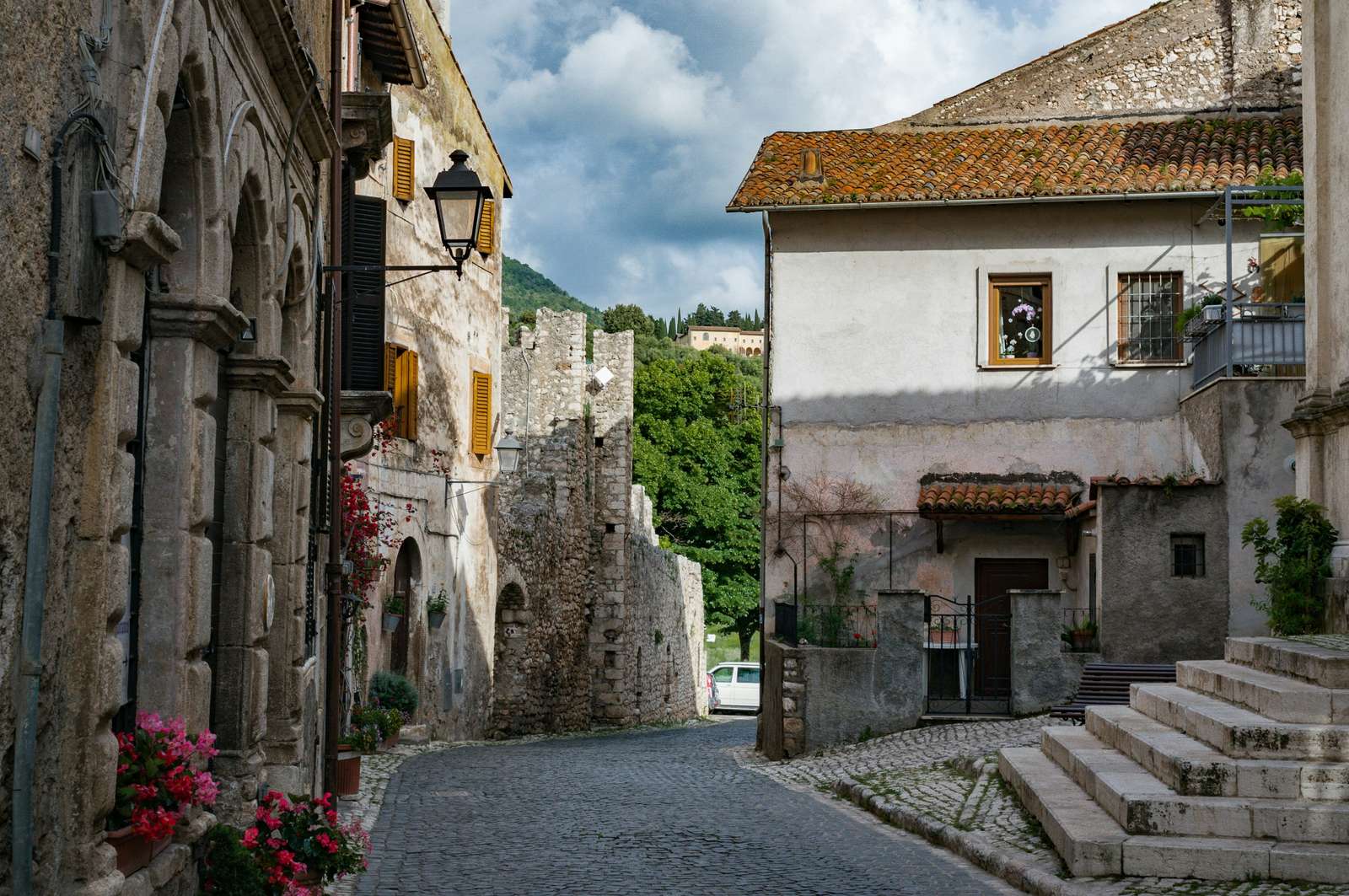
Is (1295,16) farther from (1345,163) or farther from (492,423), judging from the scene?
(492,423)

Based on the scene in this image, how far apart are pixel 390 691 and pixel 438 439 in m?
4.73

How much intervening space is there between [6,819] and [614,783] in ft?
32.6

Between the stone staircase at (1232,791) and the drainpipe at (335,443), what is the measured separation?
501 centimetres

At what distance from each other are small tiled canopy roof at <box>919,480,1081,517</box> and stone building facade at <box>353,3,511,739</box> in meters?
6.72

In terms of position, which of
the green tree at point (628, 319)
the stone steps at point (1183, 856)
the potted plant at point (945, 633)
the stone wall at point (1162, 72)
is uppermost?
the green tree at point (628, 319)

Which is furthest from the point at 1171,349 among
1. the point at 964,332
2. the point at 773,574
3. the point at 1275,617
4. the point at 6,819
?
the point at 6,819

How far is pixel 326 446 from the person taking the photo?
11.1 metres

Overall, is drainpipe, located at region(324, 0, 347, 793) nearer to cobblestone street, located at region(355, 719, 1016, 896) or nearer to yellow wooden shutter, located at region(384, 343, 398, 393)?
cobblestone street, located at region(355, 719, 1016, 896)

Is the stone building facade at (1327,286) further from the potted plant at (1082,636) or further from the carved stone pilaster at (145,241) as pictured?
the carved stone pilaster at (145,241)

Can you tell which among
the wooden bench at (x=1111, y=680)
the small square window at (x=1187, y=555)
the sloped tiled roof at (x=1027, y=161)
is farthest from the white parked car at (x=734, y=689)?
the wooden bench at (x=1111, y=680)

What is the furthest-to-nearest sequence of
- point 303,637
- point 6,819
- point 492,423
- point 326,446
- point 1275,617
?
point 492,423
point 1275,617
point 326,446
point 303,637
point 6,819

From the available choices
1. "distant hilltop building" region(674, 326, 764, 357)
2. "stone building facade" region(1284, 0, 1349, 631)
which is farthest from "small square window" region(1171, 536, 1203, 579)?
"distant hilltop building" region(674, 326, 764, 357)

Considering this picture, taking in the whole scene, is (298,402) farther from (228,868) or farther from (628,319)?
(628,319)

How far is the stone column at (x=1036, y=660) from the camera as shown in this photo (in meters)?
16.9
